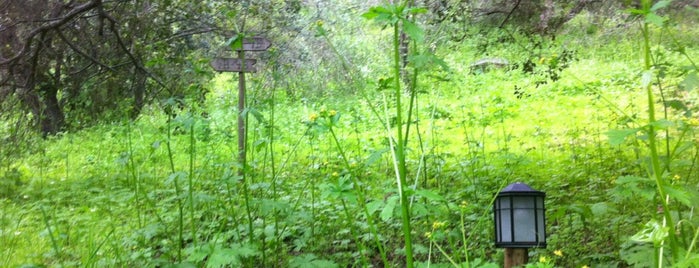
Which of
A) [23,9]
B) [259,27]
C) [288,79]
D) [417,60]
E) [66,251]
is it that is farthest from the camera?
[288,79]

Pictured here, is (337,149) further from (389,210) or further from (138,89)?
(389,210)

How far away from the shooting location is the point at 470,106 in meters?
8.62

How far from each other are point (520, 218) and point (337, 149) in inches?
132

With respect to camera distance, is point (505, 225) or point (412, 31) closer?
point (412, 31)

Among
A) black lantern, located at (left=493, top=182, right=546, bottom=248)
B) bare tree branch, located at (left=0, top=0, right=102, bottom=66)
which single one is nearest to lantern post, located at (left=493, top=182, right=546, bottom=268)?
black lantern, located at (left=493, top=182, right=546, bottom=248)

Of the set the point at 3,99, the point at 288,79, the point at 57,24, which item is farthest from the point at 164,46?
the point at 288,79

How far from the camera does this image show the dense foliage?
2.18 metres

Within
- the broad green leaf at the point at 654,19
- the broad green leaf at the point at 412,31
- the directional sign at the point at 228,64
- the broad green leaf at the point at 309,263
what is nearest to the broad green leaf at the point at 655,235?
the broad green leaf at the point at 654,19

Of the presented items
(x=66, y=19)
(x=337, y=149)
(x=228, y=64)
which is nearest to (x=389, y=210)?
(x=66, y=19)

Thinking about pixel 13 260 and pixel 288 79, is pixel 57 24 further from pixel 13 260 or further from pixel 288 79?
pixel 288 79

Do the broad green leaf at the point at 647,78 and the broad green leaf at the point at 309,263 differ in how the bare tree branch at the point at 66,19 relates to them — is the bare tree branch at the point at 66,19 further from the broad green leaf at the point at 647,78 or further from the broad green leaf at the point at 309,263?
the broad green leaf at the point at 647,78

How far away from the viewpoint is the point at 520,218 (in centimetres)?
268

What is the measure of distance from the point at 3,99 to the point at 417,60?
5.11 metres

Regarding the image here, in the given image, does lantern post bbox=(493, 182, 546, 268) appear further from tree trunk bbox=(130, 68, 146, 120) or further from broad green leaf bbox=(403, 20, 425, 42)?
tree trunk bbox=(130, 68, 146, 120)
